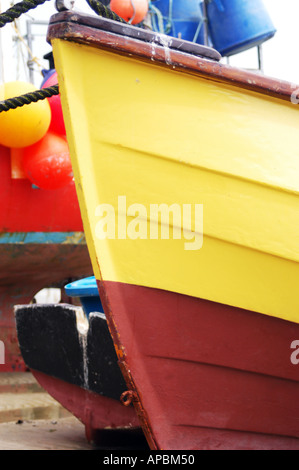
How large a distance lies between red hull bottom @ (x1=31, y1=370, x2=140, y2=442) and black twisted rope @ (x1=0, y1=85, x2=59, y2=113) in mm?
1481

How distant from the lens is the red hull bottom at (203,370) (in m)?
2.40

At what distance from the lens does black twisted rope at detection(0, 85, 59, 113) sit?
2879 millimetres

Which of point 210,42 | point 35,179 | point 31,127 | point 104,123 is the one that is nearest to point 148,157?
point 104,123

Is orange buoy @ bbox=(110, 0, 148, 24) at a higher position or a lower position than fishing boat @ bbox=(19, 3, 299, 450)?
higher

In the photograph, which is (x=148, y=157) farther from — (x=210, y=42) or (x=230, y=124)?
→ (x=210, y=42)

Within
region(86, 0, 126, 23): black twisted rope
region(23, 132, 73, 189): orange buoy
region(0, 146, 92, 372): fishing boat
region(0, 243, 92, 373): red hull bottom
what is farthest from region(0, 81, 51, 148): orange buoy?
region(86, 0, 126, 23): black twisted rope

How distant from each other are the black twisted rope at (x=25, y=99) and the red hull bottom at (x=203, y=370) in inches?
40.9

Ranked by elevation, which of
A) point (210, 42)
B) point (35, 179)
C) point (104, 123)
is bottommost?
point (104, 123)

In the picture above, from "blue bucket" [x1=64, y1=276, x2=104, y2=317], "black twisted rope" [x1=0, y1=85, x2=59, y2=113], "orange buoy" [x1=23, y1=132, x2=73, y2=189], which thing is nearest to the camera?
"black twisted rope" [x1=0, y1=85, x2=59, y2=113]

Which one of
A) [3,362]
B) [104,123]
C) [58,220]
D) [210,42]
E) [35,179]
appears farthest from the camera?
[210,42]

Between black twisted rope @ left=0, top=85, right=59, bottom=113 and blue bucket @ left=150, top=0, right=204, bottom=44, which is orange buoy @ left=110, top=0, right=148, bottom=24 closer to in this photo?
blue bucket @ left=150, top=0, right=204, bottom=44

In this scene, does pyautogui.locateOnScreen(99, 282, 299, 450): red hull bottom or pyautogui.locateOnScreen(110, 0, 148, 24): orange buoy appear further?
pyautogui.locateOnScreen(110, 0, 148, 24): orange buoy

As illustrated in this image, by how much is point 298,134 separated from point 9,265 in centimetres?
297

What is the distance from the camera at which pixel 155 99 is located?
2359 mm
